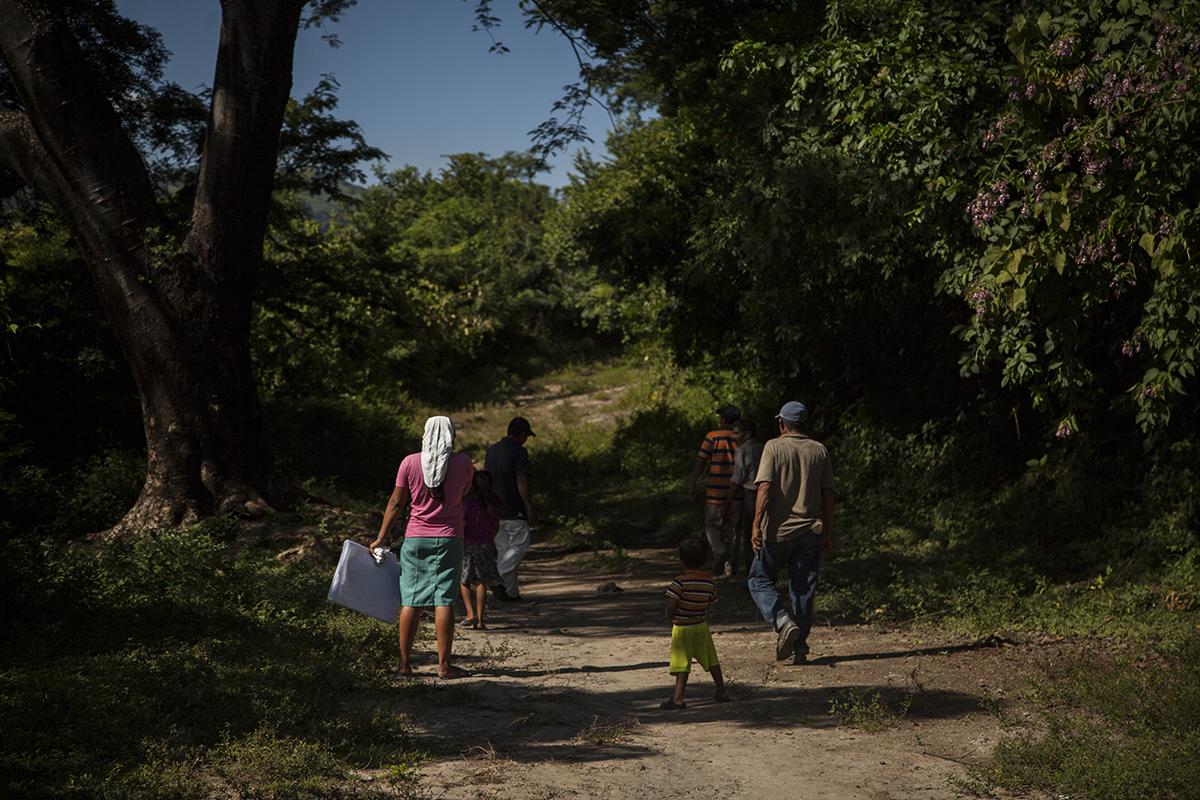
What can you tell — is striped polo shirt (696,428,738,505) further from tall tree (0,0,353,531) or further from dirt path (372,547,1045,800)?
tall tree (0,0,353,531)

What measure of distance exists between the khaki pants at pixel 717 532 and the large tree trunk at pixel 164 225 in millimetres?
5195

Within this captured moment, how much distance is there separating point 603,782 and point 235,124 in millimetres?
9998

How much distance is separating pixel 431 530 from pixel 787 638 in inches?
110

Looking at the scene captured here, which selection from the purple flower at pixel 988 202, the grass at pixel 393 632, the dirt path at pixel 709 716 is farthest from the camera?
the purple flower at pixel 988 202

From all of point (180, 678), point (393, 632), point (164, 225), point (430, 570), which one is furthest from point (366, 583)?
point (164, 225)

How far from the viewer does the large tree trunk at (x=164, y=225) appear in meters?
12.8

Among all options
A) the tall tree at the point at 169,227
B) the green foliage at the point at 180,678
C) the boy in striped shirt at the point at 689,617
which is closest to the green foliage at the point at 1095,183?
the boy in striped shirt at the point at 689,617

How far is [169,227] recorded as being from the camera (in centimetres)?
1385

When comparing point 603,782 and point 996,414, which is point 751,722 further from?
point 996,414

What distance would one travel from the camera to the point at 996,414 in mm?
14320

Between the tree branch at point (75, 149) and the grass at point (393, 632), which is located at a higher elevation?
the tree branch at point (75, 149)

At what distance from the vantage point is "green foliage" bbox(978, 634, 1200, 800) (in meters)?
5.62

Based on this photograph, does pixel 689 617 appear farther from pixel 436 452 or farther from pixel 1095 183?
pixel 1095 183

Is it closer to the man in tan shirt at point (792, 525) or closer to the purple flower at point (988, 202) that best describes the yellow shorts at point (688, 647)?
the man in tan shirt at point (792, 525)
